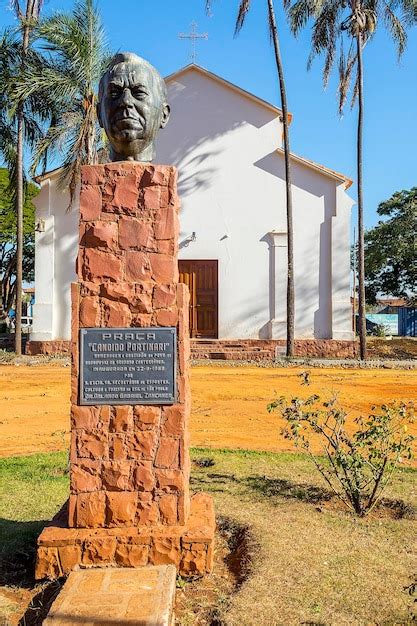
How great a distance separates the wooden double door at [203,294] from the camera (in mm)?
19781

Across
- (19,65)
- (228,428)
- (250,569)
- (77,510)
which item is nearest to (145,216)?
(77,510)

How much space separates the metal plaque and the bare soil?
110 inches

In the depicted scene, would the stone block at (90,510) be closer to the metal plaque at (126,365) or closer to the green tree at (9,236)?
the metal plaque at (126,365)

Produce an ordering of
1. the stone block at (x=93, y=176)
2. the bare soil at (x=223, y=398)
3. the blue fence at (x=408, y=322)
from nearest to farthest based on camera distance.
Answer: the stone block at (x=93, y=176) < the bare soil at (x=223, y=398) < the blue fence at (x=408, y=322)

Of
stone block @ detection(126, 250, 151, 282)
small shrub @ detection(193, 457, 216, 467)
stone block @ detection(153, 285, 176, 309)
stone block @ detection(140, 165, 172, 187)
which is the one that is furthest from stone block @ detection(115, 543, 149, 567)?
small shrub @ detection(193, 457, 216, 467)

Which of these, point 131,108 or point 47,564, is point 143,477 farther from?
point 131,108

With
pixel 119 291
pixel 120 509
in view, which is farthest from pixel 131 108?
pixel 120 509

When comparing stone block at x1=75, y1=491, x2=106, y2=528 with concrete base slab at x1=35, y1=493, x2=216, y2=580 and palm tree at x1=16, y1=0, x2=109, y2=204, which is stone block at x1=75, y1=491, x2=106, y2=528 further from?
palm tree at x1=16, y1=0, x2=109, y2=204

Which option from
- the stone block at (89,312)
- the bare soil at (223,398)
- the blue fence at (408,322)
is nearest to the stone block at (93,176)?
the stone block at (89,312)

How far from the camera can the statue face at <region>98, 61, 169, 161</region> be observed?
13.2 feet

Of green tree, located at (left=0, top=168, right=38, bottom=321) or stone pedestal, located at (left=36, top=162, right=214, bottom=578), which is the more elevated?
green tree, located at (left=0, top=168, right=38, bottom=321)

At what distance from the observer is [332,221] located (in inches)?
778

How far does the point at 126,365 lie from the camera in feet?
13.0

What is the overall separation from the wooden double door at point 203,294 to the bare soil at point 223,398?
303 centimetres
